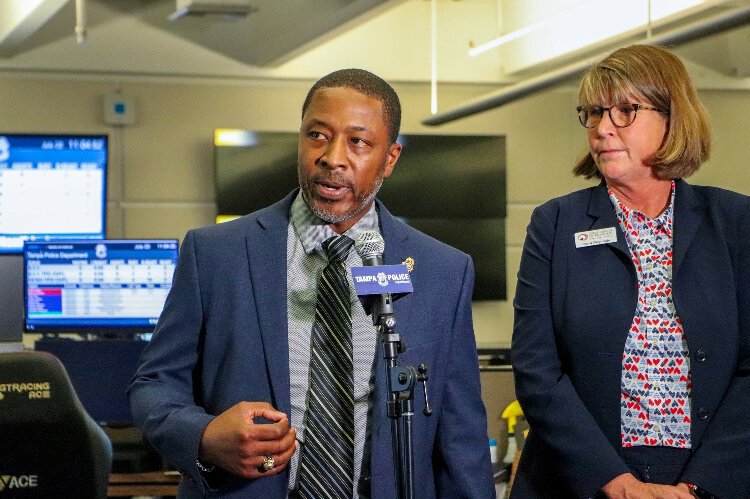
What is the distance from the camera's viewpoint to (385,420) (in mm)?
1580

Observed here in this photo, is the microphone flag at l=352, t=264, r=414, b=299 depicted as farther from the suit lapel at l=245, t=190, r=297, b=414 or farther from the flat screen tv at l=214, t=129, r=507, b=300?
the flat screen tv at l=214, t=129, r=507, b=300

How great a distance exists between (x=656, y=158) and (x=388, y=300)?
27.3 inches

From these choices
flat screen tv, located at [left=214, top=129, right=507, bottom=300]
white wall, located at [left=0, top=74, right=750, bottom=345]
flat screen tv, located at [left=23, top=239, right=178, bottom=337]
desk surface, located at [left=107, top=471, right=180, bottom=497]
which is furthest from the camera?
flat screen tv, located at [left=214, top=129, right=507, bottom=300]

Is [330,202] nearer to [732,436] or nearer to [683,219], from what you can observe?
[683,219]

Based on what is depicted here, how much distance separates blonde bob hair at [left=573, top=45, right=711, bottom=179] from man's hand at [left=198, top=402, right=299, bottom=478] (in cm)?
87

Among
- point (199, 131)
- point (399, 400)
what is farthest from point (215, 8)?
point (399, 400)

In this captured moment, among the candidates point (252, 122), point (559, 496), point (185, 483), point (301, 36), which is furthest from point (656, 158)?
point (252, 122)

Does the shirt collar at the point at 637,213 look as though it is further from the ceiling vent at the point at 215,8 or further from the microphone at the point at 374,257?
the ceiling vent at the point at 215,8

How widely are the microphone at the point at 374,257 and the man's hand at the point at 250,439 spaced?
191mm

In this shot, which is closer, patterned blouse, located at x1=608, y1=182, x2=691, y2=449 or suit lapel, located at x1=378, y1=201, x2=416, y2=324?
suit lapel, located at x1=378, y1=201, x2=416, y2=324

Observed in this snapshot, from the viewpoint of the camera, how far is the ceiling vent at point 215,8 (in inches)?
197

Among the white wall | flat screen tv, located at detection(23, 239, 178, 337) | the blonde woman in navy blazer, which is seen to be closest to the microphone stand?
the blonde woman in navy blazer

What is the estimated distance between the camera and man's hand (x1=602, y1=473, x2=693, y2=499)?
178 centimetres

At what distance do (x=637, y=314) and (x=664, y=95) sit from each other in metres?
0.39
